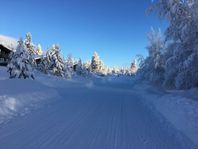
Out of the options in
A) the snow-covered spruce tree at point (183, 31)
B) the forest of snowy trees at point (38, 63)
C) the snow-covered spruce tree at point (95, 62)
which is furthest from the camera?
the snow-covered spruce tree at point (95, 62)

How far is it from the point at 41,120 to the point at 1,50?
49.3 m

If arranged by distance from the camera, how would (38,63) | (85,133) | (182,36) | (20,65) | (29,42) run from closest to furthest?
(85,133), (182,36), (20,65), (29,42), (38,63)

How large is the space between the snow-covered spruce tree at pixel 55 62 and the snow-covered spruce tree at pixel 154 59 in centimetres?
1707

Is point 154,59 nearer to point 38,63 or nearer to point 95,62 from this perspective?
point 38,63

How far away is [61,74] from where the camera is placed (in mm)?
54375

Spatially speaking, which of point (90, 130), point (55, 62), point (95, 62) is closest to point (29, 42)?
point (55, 62)

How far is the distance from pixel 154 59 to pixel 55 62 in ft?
63.7

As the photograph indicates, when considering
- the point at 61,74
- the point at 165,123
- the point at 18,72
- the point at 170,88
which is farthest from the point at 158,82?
the point at 165,123

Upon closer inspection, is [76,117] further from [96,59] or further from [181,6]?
[96,59]

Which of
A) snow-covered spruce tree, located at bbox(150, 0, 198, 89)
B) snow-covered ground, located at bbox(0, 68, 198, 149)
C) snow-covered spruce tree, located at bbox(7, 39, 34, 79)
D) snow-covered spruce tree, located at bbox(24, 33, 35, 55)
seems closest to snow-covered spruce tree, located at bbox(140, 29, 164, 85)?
snow-covered spruce tree, located at bbox(150, 0, 198, 89)

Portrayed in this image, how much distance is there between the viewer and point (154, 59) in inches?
1919

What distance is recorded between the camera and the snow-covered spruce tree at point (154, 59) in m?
45.6

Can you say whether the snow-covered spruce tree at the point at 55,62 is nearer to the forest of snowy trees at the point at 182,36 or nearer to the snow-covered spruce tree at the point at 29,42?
the snow-covered spruce tree at the point at 29,42

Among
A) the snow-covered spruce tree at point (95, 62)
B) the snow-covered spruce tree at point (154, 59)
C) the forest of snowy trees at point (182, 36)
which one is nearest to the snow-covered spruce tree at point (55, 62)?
the snow-covered spruce tree at point (154, 59)
